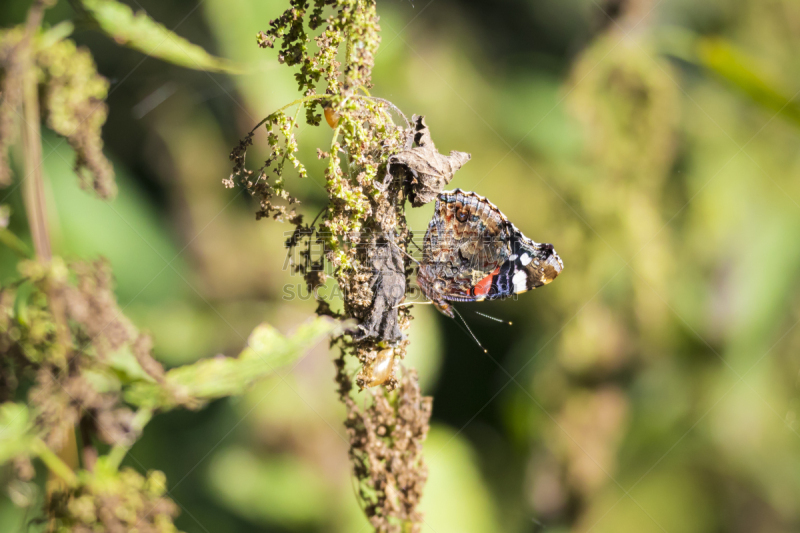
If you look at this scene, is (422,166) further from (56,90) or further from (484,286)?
(56,90)

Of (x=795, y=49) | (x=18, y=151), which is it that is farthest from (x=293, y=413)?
(x=795, y=49)

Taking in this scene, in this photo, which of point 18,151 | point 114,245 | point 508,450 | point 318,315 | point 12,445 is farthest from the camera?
point 508,450

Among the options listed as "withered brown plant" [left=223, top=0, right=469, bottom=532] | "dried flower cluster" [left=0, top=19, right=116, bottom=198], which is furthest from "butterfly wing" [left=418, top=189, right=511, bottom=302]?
"dried flower cluster" [left=0, top=19, right=116, bottom=198]

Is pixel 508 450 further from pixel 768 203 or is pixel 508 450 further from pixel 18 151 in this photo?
pixel 18 151

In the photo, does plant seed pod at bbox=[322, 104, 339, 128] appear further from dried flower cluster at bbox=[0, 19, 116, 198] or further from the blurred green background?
the blurred green background

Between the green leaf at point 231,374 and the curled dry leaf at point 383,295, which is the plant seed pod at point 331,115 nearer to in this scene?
the curled dry leaf at point 383,295

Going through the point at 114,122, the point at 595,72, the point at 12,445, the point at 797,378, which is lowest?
the point at 12,445
